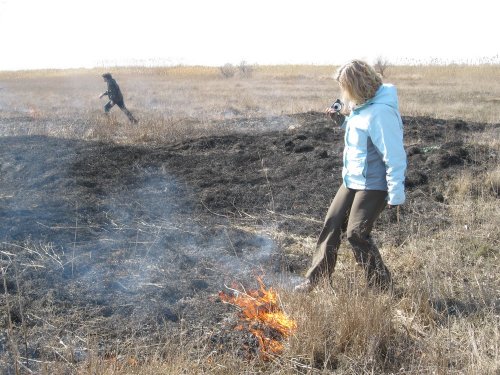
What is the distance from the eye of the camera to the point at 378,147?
350 cm

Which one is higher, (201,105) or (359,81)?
(359,81)

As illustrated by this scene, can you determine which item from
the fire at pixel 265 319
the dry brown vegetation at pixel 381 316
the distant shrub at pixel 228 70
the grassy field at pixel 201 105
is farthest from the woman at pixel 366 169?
the distant shrub at pixel 228 70

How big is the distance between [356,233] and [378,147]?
2.07ft

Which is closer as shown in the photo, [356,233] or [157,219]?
[356,233]

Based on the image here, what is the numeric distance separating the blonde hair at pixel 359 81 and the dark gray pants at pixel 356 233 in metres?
0.69

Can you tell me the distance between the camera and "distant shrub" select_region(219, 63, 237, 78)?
38531mm

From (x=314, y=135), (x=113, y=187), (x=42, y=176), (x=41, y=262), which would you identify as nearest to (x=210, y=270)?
(x=41, y=262)

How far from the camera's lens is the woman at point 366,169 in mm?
3461

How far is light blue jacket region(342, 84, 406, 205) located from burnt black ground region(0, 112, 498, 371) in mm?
991

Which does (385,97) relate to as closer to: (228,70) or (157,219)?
(157,219)

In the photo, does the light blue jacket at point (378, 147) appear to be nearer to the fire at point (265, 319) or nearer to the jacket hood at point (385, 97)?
the jacket hood at point (385, 97)

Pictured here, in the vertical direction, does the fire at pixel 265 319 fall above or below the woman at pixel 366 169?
below

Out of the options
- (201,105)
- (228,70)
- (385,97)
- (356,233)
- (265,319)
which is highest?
(228,70)

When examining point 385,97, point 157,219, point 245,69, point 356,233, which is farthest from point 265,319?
point 245,69
